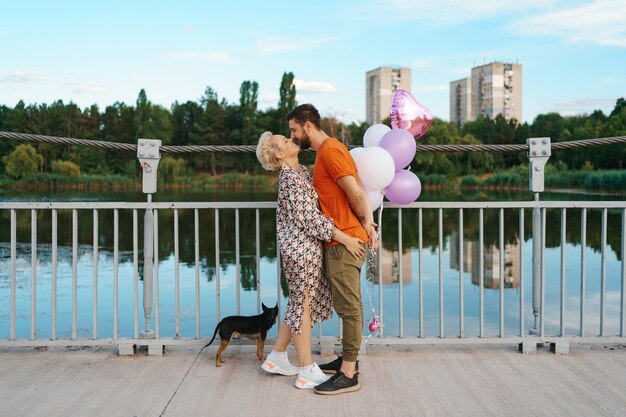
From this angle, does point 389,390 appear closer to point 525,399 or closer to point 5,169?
point 525,399

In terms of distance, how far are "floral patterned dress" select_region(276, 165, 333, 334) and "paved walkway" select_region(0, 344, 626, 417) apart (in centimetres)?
46

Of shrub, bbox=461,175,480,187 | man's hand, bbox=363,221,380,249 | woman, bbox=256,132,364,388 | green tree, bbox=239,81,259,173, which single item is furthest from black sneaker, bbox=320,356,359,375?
green tree, bbox=239,81,259,173

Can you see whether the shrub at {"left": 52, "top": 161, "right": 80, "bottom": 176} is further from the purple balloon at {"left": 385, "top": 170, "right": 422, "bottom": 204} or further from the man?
the man

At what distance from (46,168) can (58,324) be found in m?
43.1

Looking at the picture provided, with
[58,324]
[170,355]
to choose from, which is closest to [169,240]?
[58,324]

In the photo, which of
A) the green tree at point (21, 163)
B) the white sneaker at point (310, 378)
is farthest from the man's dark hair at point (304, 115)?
the green tree at point (21, 163)

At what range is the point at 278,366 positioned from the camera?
3.36 meters

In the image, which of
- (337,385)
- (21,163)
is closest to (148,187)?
(337,385)

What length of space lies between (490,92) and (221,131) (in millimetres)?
64519

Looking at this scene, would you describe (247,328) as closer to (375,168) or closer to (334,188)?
(334,188)

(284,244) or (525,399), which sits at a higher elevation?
(284,244)

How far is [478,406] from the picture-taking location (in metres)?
2.89

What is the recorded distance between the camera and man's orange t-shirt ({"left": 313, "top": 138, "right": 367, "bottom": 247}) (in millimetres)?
3045

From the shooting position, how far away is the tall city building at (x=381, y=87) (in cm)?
10862
